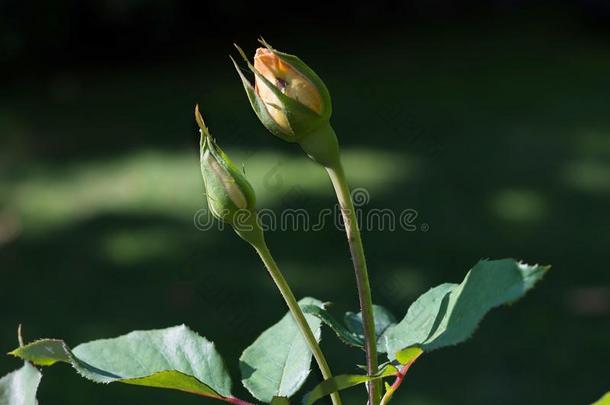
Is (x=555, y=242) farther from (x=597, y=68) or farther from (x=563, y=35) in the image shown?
(x=563, y=35)

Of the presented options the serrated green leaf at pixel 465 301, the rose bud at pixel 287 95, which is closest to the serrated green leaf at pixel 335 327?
the serrated green leaf at pixel 465 301

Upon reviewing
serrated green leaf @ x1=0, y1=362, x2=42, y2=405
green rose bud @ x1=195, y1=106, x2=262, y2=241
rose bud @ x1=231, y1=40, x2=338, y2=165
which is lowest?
serrated green leaf @ x1=0, y1=362, x2=42, y2=405

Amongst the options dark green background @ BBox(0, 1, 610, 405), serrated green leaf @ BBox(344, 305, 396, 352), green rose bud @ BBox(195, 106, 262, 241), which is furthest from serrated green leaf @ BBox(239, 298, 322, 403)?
dark green background @ BBox(0, 1, 610, 405)

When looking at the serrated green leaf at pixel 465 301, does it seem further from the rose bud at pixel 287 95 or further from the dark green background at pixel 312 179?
the dark green background at pixel 312 179

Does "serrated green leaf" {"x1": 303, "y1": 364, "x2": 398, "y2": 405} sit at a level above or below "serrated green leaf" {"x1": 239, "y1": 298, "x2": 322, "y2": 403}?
above

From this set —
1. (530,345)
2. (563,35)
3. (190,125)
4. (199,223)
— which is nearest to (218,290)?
(199,223)

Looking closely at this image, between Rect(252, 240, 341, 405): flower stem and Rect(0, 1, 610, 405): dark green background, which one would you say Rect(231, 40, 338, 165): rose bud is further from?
Rect(0, 1, 610, 405): dark green background

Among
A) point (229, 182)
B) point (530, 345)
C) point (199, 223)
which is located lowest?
point (530, 345)
